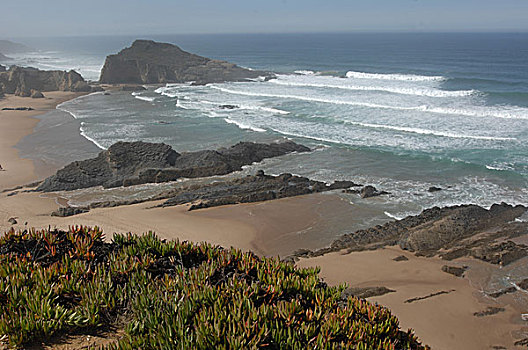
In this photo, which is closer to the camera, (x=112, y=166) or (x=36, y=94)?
(x=112, y=166)

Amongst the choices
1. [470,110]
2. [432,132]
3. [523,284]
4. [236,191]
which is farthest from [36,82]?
[523,284]

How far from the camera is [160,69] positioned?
5897 cm

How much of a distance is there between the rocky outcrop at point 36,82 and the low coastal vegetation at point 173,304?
162ft

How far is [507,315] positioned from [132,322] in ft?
27.9

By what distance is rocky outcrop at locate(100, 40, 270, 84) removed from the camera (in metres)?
57.6

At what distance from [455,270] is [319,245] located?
3896mm

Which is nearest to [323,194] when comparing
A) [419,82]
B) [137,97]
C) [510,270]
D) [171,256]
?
[510,270]

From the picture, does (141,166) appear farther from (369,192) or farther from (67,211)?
(369,192)

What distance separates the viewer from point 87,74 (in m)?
71.4

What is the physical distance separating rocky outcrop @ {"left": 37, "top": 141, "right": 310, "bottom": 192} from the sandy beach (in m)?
1.73

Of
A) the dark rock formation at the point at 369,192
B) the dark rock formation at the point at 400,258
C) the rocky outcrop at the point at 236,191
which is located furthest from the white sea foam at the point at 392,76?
the dark rock formation at the point at 400,258

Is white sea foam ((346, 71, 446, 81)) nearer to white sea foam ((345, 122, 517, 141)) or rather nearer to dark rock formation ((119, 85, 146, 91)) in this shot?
white sea foam ((345, 122, 517, 141))

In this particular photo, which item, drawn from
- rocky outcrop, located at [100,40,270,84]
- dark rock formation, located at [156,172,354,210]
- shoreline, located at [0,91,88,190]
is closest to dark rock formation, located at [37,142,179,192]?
shoreline, located at [0,91,88,190]

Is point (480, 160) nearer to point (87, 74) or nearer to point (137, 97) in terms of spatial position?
→ point (137, 97)
